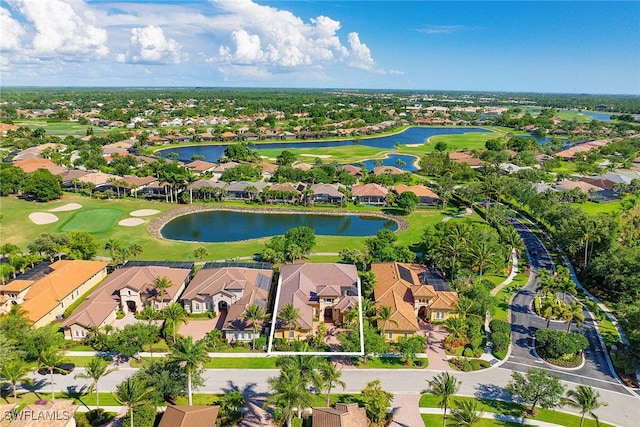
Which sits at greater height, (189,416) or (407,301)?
(189,416)

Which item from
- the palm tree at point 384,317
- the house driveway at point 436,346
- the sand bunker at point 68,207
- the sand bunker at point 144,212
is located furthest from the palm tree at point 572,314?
the sand bunker at point 68,207

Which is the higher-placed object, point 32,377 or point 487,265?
point 487,265

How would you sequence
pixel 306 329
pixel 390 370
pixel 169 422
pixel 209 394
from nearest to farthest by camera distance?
pixel 169 422 < pixel 209 394 < pixel 390 370 < pixel 306 329

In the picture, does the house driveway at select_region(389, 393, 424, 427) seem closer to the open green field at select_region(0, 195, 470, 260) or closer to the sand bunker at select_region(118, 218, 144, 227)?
the open green field at select_region(0, 195, 470, 260)

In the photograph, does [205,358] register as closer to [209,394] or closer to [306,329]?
[209,394]

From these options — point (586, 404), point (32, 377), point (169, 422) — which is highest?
point (586, 404)

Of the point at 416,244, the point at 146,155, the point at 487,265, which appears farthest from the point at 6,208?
the point at 487,265

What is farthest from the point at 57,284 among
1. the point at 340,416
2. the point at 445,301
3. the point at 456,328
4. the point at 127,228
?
the point at 456,328

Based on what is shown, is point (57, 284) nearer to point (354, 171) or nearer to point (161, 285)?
point (161, 285)
